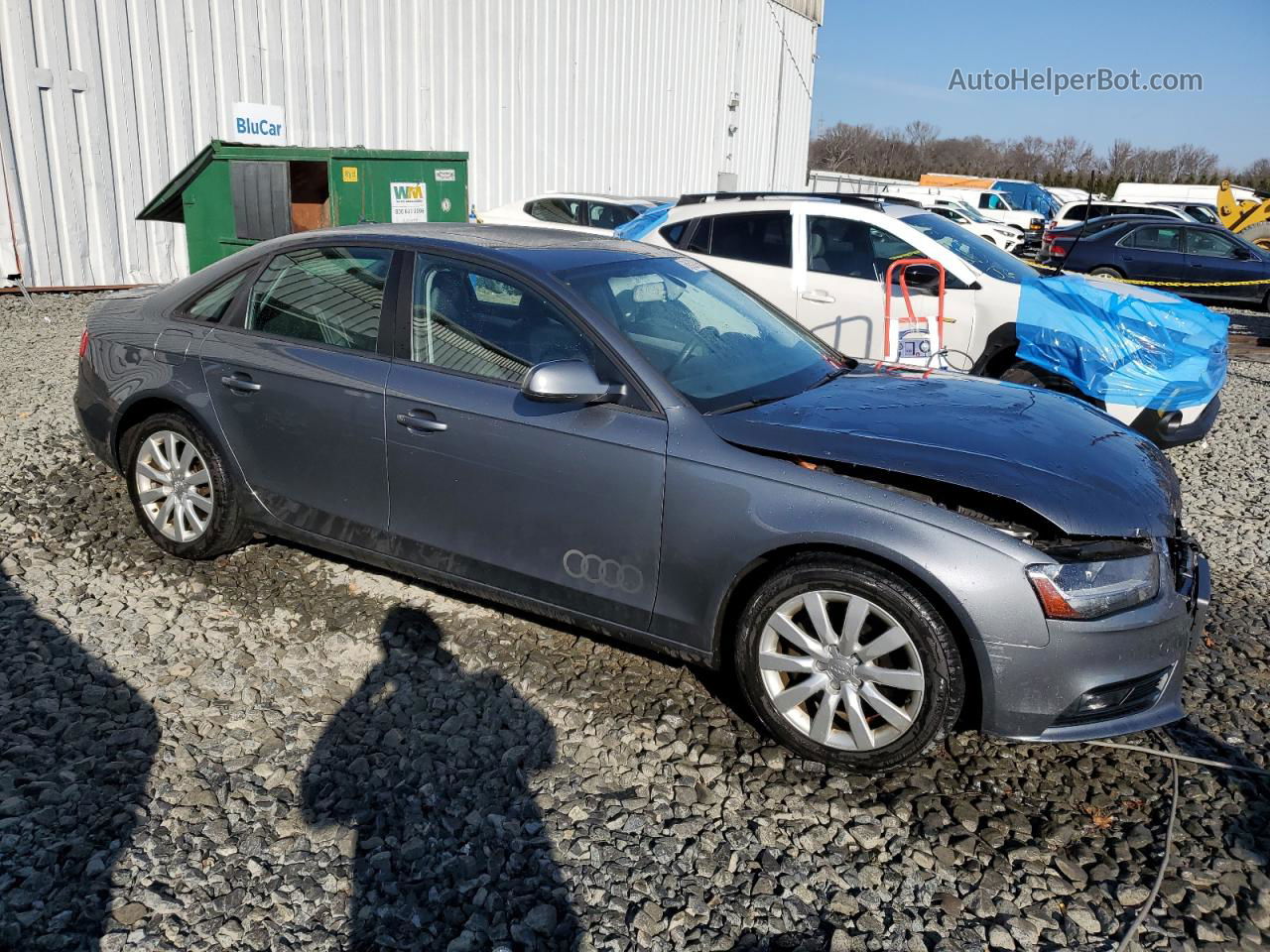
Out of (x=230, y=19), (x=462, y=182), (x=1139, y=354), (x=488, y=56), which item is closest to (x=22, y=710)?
(x=1139, y=354)

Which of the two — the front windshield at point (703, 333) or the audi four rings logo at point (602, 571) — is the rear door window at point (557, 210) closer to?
the front windshield at point (703, 333)

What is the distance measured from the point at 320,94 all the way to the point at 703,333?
12.5 m

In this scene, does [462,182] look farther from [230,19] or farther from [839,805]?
[839,805]

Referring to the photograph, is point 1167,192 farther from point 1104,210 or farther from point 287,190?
point 287,190

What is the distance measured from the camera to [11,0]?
11117 millimetres

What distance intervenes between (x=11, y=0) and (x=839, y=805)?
503 inches

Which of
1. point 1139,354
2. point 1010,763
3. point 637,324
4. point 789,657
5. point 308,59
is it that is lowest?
point 1010,763

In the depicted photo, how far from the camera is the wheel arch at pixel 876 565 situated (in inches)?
115

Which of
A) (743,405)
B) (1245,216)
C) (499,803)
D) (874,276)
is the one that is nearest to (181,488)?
(499,803)

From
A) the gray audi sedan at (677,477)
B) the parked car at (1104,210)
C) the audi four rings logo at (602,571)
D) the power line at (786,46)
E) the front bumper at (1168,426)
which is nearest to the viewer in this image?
the gray audi sedan at (677,477)

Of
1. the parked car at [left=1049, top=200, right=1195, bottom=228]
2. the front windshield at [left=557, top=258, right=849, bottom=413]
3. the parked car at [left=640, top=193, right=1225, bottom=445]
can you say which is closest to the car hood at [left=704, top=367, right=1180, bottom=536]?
the front windshield at [left=557, top=258, right=849, bottom=413]

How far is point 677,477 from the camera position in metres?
3.27

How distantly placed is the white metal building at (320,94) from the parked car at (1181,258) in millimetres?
9448

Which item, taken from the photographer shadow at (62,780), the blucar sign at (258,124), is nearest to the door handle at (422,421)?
the photographer shadow at (62,780)
